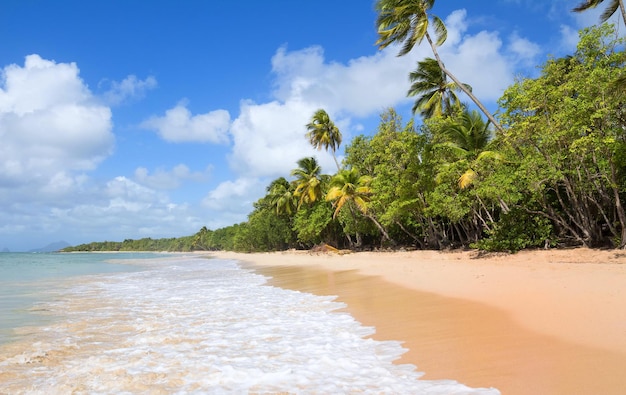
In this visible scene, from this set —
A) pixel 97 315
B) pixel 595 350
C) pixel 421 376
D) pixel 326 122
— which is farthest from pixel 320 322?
pixel 326 122

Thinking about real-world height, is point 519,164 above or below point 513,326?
above

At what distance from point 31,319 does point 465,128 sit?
18519mm

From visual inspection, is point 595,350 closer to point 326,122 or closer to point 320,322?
point 320,322

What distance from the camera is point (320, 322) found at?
6.32 metres

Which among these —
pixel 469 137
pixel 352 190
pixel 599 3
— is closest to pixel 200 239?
pixel 352 190

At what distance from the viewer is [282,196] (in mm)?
48344

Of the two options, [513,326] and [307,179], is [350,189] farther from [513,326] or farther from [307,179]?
[513,326]

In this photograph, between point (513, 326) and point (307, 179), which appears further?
point (307, 179)

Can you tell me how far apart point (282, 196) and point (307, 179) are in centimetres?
846

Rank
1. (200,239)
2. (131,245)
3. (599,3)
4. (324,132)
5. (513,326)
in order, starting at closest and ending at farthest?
(513,326) < (599,3) < (324,132) < (200,239) < (131,245)

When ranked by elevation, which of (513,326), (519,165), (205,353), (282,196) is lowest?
(205,353)

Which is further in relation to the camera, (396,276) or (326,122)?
(326,122)

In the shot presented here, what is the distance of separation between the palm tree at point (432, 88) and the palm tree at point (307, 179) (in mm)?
14620

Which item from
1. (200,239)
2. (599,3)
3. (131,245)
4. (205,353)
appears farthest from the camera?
(131,245)
